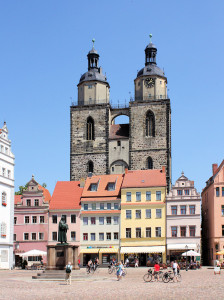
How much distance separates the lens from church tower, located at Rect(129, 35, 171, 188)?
85625 millimetres

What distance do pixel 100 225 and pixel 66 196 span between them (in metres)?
6.37

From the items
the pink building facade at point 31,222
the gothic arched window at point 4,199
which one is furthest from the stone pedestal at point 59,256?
the pink building facade at point 31,222

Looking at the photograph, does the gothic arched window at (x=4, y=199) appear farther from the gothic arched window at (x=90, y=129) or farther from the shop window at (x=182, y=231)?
the gothic arched window at (x=90, y=129)

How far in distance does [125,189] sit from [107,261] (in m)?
8.85

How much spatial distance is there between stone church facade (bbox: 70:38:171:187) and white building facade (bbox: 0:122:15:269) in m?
26.0

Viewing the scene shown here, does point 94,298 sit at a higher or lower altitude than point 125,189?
lower

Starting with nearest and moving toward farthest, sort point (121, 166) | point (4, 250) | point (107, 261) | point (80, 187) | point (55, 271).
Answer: point (55, 271), point (4, 250), point (107, 261), point (80, 187), point (121, 166)

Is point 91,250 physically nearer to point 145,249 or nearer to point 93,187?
point 145,249

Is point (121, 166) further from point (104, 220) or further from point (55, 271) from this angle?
point (55, 271)

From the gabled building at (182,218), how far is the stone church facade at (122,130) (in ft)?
54.0

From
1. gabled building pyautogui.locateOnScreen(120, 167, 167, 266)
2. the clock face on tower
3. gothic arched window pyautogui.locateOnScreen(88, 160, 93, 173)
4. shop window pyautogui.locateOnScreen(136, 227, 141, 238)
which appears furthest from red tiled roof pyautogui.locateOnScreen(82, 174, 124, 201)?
the clock face on tower

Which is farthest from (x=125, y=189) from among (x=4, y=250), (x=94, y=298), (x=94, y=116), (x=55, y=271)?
(x=94, y=298)

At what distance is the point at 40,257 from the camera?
68.3 metres

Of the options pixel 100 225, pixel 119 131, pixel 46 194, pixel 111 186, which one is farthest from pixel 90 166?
pixel 100 225
